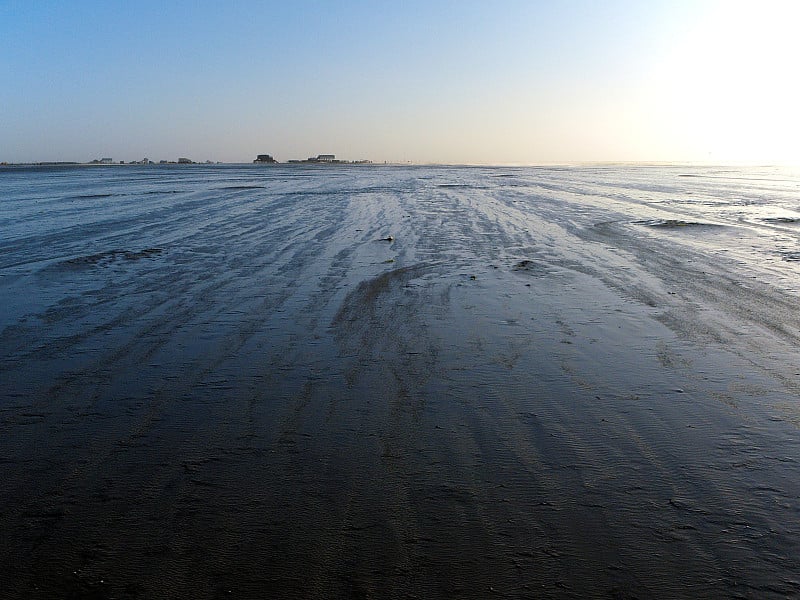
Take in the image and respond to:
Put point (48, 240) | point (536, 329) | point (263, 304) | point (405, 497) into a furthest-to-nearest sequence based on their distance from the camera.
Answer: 1. point (48, 240)
2. point (263, 304)
3. point (536, 329)
4. point (405, 497)

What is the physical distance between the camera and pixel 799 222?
17.8m

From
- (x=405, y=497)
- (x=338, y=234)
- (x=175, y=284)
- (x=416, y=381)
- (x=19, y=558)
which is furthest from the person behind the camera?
(x=338, y=234)

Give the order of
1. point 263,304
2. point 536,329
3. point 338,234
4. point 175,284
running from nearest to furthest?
point 536,329 < point 263,304 < point 175,284 < point 338,234

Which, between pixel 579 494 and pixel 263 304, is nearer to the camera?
pixel 579 494

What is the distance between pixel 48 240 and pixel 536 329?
41.2ft

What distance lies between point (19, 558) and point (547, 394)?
383cm

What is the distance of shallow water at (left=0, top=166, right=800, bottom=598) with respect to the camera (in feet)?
9.84

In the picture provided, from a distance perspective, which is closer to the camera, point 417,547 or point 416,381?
point 417,547

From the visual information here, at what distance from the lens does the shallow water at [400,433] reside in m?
3.00

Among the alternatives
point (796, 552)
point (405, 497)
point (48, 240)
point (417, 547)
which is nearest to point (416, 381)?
point (405, 497)

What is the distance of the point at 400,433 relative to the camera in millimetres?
4453

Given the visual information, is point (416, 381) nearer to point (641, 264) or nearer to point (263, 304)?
point (263, 304)

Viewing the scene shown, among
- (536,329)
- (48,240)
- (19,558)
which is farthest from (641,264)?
(48,240)

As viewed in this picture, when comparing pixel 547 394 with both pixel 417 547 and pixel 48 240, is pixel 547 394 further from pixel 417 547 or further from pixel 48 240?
pixel 48 240
